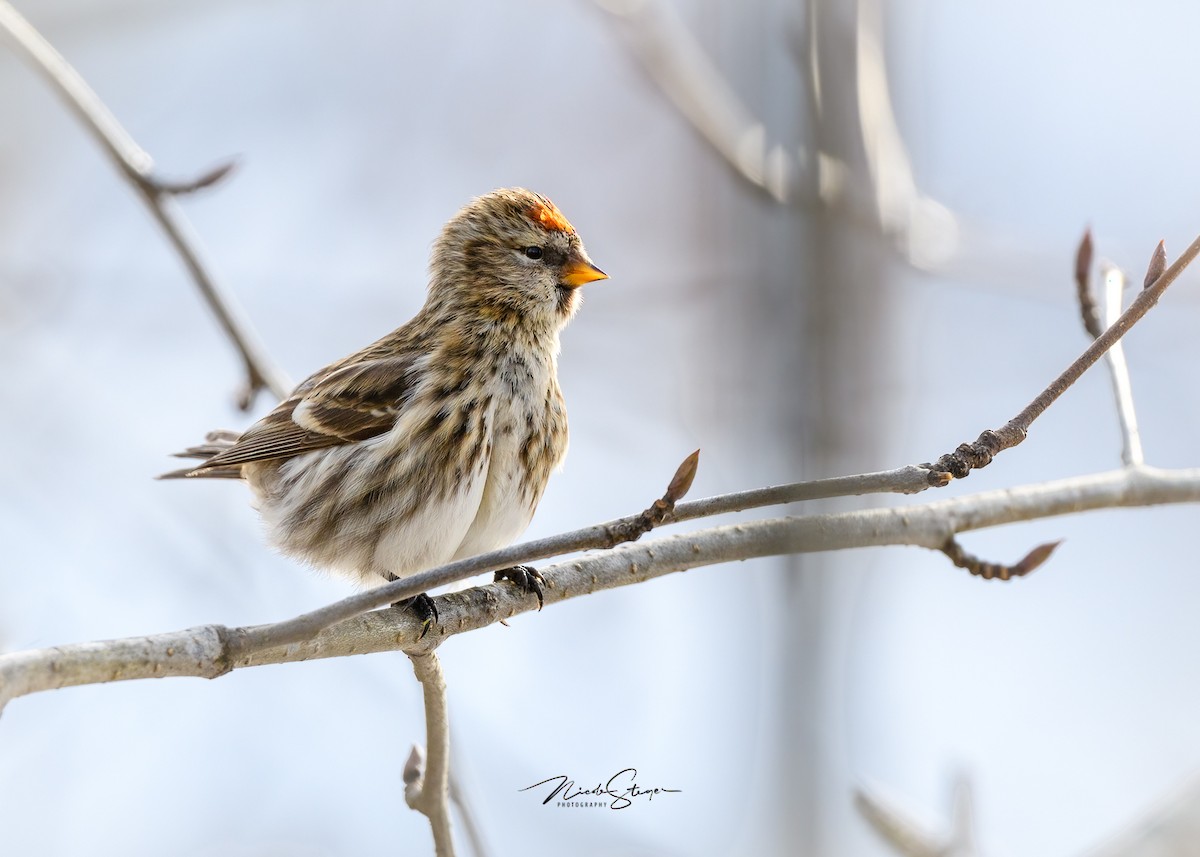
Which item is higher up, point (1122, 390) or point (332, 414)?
point (332, 414)

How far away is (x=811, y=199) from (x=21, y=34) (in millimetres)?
2616

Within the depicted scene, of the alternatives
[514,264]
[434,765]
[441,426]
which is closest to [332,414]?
[441,426]

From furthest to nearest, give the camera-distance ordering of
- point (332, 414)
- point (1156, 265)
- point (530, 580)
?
point (332, 414) < point (530, 580) < point (1156, 265)

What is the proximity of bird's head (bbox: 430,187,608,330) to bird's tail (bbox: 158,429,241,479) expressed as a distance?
0.79 m

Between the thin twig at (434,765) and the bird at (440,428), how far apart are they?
299 millimetres

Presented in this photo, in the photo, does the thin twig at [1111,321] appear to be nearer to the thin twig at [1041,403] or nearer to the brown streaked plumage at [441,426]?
the thin twig at [1041,403]

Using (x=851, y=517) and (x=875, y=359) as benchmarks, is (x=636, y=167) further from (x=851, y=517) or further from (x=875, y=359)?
(x=875, y=359)

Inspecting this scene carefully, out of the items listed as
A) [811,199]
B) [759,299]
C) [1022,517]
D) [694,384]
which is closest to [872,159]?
[694,384]

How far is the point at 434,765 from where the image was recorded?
2.51 metres

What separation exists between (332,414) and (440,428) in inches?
15.9

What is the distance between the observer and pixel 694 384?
155 inches

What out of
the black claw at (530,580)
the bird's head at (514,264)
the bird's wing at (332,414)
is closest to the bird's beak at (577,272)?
the bird's head at (514,264)

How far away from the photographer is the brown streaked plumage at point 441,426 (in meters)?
3.11

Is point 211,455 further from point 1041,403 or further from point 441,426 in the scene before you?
point 1041,403
